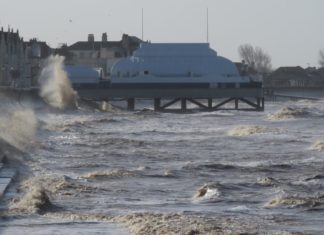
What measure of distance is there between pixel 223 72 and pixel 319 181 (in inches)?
3147

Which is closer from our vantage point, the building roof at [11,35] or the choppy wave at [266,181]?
the choppy wave at [266,181]

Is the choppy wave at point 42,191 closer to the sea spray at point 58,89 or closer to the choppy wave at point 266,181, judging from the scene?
the choppy wave at point 266,181

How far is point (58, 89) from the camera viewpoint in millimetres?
99188

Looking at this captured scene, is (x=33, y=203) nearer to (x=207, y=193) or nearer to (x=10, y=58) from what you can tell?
(x=207, y=193)

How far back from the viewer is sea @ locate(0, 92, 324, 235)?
55.7 ft

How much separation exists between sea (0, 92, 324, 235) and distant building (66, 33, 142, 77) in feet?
399

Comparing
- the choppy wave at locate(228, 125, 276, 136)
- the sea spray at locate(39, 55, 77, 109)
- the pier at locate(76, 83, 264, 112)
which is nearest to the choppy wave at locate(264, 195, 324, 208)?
the choppy wave at locate(228, 125, 276, 136)

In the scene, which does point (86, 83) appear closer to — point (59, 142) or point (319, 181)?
point (59, 142)

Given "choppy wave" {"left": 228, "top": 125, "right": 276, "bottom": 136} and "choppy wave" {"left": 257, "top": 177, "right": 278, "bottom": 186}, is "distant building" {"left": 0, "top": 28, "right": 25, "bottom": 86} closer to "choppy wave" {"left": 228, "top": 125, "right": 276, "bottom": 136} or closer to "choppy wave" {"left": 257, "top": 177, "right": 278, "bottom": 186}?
"choppy wave" {"left": 228, "top": 125, "right": 276, "bottom": 136}

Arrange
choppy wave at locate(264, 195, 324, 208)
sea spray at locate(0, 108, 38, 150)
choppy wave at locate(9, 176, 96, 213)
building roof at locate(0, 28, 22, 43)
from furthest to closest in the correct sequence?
building roof at locate(0, 28, 22, 43) < sea spray at locate(0, 108, 38, 150) < choppy wave at locate(264, 195, 324, 208) < choppy wave at locate(9, 176, 96, 213)

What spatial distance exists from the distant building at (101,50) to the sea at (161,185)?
399ft

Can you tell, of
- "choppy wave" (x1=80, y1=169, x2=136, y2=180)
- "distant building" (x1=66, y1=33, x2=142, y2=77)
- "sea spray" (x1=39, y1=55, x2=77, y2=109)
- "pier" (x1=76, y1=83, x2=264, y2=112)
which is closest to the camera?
"choppy wave" (x1=80, y1=169, x2=136, y2=180)

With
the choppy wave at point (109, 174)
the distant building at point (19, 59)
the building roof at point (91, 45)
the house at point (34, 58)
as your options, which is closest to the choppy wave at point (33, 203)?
the choppy wave at point (109, 174)

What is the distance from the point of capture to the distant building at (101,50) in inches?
6634
